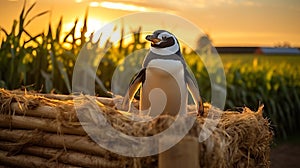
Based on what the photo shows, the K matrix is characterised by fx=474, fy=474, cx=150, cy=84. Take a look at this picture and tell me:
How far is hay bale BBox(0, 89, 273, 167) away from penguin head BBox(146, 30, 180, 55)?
292mm

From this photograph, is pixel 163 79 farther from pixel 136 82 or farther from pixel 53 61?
pixel 53 61

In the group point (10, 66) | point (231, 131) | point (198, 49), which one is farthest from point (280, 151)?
point (231, 131)

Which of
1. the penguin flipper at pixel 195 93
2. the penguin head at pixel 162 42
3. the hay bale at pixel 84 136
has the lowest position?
the hay bale at pixel 84 136

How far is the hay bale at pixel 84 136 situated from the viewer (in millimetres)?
1510

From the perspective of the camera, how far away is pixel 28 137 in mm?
1912

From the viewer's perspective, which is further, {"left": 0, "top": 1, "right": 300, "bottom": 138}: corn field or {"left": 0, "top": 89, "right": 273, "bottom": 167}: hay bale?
{"left": 0, "top": 1, "right": 300, "bottom": 138}: corn field

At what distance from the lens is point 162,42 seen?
1812mm

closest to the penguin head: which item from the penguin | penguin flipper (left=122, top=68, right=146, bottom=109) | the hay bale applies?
the penguin

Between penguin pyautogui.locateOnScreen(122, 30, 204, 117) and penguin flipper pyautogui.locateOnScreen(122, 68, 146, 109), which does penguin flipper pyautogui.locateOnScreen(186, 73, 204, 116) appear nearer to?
penguin pyautogui.locateOnScreen(122, 30, 204, 117)

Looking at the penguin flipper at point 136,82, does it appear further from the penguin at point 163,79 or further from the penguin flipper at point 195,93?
the penguin flipper at point 195,93

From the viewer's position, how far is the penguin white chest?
1.78 meters

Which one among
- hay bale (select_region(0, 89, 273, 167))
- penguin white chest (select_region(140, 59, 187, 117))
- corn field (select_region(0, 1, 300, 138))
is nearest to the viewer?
hay bale (select_region(0, 89, 273, 167))

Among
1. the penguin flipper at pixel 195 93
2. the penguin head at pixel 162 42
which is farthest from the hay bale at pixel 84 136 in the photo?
the penguin head at pixel 162 42

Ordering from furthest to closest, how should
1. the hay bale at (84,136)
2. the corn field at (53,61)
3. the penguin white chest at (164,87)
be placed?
the corn field at (53,61)
the penguin white chest at (164,87)
the hay bale at (84,136)
